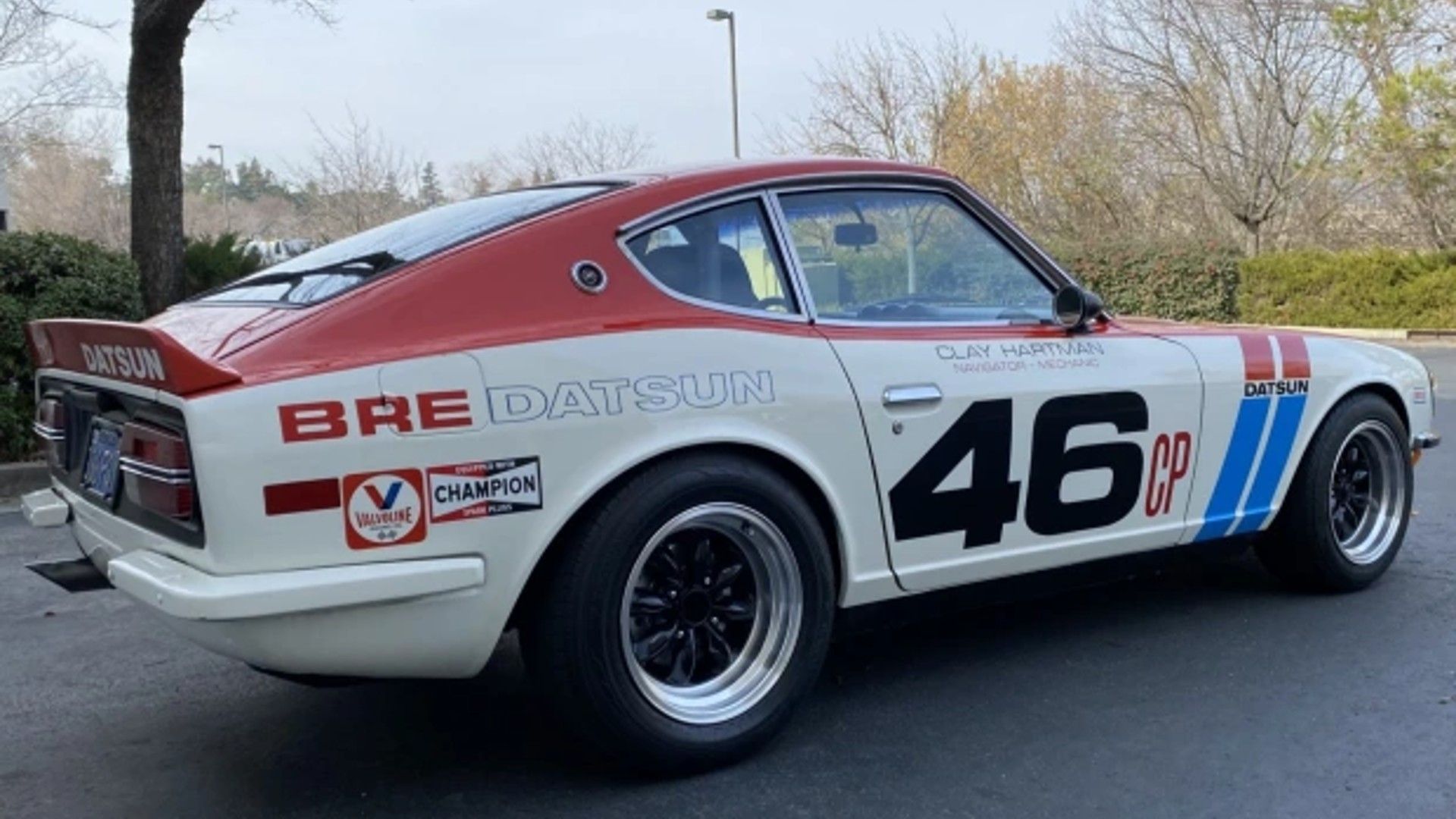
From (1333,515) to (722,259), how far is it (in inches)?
108

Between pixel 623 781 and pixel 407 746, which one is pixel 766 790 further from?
pixel 407 746

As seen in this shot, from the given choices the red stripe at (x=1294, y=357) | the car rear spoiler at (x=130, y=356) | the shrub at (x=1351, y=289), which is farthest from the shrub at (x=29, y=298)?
the shrub at (x=1351, y=289)

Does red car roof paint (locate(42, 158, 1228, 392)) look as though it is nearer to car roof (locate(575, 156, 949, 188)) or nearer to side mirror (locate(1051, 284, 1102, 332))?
car roof (locate(575, 156, 949, 188))

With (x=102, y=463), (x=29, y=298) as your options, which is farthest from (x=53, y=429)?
(x=29, y=298)

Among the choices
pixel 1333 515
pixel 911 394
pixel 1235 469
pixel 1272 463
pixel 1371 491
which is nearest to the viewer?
pixel 911 394

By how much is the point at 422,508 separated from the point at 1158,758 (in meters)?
1.96

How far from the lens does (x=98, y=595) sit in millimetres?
5168

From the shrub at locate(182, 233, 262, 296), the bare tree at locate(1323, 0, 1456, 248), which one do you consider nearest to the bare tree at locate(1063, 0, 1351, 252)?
the bare tree at locate(1323, 0, 1456, 248)

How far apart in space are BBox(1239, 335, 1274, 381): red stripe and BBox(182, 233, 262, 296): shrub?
834 cm

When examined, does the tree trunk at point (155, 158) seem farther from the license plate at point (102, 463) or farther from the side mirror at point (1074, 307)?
the side mirror at point (1074, 307)

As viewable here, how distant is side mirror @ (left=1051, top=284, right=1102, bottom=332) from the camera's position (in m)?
3.85

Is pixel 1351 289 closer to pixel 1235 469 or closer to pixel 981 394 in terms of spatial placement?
pixel 1235 469

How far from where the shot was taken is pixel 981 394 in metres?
3.55

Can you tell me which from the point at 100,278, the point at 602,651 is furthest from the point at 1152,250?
the point at 602,651
